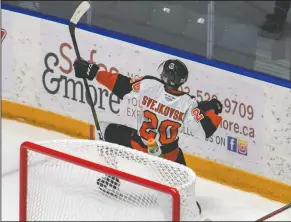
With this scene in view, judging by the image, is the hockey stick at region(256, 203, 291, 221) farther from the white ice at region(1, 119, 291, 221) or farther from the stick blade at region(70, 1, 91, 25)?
the stick blade at region(70, 1, 91, 25)

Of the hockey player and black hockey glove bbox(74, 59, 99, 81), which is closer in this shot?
the hockey player

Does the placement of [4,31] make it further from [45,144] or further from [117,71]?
[45,144]

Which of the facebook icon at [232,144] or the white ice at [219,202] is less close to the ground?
the facebook icon at [232,144]

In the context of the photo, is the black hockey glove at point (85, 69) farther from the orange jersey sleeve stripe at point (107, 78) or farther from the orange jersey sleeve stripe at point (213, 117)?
the orange jersey sleeve stripe at point (213, 117)

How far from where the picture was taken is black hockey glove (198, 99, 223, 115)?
8.24 m

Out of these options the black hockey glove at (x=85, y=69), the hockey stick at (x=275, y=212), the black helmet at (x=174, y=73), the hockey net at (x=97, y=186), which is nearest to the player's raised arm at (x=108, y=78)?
the black hockey glove at (x=85, y=69)

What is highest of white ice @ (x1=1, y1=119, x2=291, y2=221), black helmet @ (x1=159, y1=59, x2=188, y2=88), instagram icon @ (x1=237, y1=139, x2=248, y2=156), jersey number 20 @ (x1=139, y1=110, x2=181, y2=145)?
black helmet @ (x1=159, y1=59, x2=188, y2=88)

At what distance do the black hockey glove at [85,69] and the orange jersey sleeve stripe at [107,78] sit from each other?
0.05m

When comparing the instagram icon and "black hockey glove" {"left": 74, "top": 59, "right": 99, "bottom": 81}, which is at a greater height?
"black hockey glove" {"left": 74, "top": 59, "right": 99, "bottom": 81}

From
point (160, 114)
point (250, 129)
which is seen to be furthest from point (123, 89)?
point (250, 129)

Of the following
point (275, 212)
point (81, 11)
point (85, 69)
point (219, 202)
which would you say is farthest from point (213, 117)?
point (81, 11)

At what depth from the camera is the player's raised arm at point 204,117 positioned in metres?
8.21

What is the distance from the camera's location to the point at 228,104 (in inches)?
334

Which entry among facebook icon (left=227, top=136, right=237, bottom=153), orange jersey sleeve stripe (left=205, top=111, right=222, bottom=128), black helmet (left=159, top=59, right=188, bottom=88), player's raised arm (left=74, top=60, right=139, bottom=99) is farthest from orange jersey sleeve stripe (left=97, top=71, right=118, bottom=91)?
facebook icon (left=227, top=136, right=237, bottom=153)
